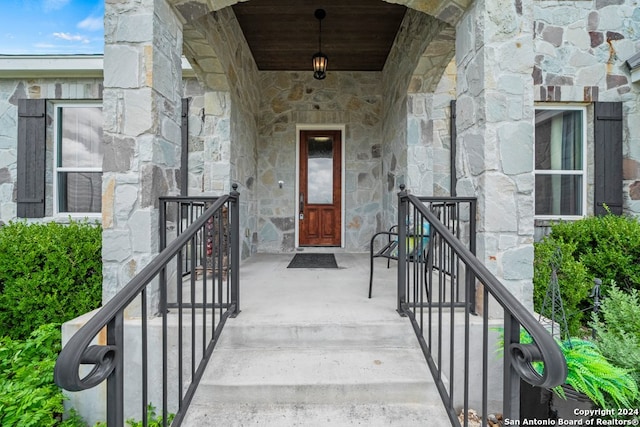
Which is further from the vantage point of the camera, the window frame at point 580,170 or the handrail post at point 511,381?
the window frame at point 580,170

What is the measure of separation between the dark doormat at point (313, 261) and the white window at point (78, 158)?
8.65ft

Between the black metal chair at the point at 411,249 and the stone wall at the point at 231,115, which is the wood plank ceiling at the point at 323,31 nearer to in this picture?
the stone wall at the point at 231,115

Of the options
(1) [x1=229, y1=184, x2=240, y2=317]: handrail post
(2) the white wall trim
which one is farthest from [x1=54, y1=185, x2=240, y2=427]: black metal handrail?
(2) the white wall trim

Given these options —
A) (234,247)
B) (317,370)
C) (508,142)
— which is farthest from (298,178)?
(317,370)

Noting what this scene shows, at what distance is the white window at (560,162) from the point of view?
3646mm

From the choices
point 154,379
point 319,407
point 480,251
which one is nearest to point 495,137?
point 480,251

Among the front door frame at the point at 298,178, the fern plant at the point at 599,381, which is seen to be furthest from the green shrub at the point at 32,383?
the front door frame at the point at 298,178

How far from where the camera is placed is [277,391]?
5.03ft

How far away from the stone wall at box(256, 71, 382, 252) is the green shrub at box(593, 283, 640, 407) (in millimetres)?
3129

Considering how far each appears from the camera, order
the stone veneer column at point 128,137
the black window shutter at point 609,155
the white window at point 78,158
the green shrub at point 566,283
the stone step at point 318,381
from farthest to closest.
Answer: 1. the white window at point 78,158
2. the black window shutter at point 609,155
3. the green shrub at point 566,283
4. the stone veneer column at point 128,137
5. the stone step at point 318,381

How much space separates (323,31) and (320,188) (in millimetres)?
2199

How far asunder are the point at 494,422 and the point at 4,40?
6.98 m

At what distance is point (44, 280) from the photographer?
2463mm

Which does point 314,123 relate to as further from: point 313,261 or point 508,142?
point 508,142
